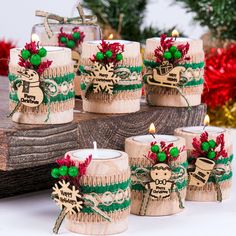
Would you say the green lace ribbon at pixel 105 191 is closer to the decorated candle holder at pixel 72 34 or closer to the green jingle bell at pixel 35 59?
the green jingle bell at pixel 35 59

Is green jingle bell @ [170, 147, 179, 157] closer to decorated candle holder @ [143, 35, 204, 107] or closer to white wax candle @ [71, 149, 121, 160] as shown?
white wax candle @ [71, 149, 121, 160]

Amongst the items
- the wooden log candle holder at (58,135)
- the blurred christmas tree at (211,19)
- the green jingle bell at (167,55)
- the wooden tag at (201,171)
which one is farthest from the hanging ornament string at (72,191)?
the blurred christmas tree at (211,19)

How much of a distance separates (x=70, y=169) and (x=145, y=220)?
6.9 inches

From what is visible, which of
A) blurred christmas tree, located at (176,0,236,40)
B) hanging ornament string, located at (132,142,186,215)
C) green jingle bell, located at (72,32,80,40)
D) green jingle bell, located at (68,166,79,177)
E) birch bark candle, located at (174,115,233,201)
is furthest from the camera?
blurred christmas tree, located at (176,0,236,40)

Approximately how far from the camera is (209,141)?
1446 mm

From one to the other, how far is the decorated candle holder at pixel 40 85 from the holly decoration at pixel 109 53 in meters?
0.07

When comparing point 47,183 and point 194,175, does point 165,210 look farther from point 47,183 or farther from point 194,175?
point 47,183

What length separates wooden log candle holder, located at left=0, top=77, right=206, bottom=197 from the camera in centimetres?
136

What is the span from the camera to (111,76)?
149cm

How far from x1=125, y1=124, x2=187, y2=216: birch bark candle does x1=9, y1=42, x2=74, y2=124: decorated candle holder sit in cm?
12

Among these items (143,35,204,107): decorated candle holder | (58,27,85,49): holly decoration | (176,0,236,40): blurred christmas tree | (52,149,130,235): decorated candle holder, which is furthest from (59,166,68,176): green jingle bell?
(176,0,236,40): blurred christmas tree

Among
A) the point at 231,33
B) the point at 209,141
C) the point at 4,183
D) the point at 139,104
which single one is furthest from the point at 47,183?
the point at 231,33

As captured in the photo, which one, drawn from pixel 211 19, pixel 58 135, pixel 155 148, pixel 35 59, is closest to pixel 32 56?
pixel 35 59

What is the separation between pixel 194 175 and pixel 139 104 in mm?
174
